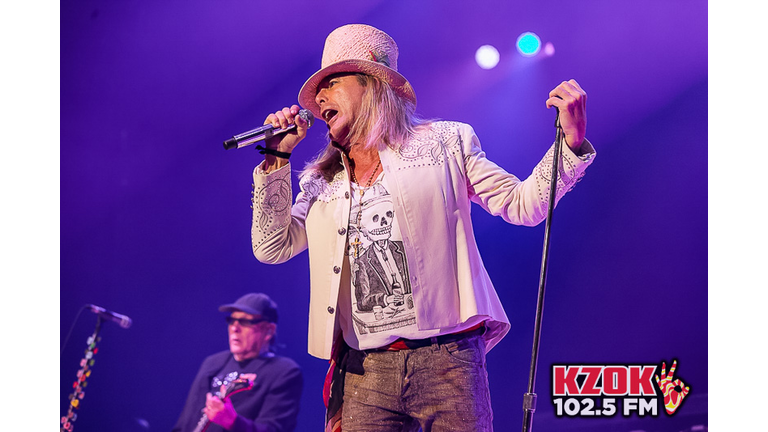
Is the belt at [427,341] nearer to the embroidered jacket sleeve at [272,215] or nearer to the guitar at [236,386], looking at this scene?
the embroidered jacket sleeve at [272,215]

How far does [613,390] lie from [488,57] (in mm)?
1617

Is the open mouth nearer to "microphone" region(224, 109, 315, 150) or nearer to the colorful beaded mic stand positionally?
"microphone" region(224, 109, 315, 150)

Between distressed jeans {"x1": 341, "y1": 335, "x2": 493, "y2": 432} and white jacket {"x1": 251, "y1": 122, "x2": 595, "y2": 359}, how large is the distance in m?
0.08

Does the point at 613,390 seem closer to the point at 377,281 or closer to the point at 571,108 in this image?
the point at 377,281

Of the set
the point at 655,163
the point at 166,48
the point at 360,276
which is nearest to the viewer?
the point at 360,276

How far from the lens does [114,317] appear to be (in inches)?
118

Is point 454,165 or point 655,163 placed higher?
point 655,163

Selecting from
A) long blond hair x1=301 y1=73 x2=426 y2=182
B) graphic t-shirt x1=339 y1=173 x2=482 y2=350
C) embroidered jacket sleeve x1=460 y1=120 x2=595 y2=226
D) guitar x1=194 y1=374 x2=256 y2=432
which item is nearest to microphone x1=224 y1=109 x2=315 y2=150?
long blond hair x1=301 y1=73 x2=426 y2=182

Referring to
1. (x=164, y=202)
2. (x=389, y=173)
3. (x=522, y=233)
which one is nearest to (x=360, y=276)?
(x=389, y=173)

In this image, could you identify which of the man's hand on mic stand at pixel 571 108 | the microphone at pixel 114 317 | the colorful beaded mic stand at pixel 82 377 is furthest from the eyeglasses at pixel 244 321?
the man's hand on mic stand at pixel 571 108

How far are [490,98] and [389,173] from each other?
1.39 meters

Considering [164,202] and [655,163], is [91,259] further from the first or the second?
[655,163]

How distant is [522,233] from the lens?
285 cm

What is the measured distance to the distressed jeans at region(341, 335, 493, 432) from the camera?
1463mm
